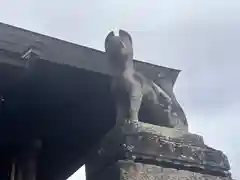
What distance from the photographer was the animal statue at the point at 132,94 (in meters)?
3.09

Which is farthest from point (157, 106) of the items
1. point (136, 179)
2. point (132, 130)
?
point (136, 179)

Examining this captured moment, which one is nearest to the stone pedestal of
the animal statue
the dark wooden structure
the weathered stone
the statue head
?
the weathered stone

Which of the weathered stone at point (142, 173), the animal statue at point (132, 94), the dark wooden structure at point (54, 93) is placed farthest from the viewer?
the dark wooden structure at point (54, 93)

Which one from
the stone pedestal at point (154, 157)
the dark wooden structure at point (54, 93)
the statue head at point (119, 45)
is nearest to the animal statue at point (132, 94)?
the statue head at point (119, 45)

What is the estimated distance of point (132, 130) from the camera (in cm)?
290

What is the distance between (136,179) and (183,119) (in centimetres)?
76

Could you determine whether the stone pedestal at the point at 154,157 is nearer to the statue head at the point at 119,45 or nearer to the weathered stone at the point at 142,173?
the weathered stone at the point at 142,173

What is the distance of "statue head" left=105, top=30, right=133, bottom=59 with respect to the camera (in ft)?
10.5

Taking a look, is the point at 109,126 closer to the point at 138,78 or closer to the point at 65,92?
the point at 65,92

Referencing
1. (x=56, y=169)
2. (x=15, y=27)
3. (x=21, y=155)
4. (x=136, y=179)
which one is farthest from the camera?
(x=56, y=169)

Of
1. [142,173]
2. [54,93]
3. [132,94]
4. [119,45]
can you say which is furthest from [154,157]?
[54,93]

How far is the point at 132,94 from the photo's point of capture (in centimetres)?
309

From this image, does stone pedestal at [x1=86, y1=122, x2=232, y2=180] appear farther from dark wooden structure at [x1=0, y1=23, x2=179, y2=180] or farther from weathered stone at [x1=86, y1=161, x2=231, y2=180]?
dark wooden structure at [x1=0, y1=23, x2=179, y2=180]

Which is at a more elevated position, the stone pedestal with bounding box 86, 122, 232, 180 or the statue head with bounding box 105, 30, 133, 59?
the statue head with bounding box 105, 30, 133, 59
